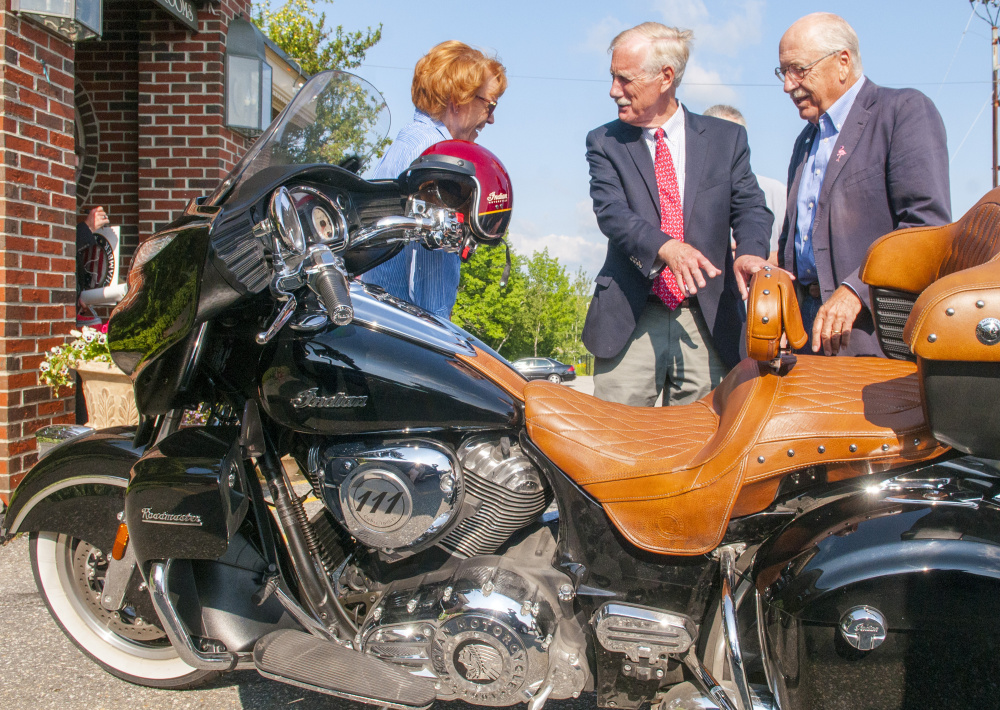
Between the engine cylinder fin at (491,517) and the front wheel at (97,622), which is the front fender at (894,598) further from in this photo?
the front wheel at (97,622)

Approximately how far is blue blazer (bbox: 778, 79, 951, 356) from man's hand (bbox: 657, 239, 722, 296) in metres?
0.50

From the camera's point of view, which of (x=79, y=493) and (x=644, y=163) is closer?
(x=79, y=493)

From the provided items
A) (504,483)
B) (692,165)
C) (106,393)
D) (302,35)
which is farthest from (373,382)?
(302,35)

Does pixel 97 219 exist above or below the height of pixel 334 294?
above

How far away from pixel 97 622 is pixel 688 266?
2038 millimetres

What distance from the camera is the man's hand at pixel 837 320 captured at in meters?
1.95

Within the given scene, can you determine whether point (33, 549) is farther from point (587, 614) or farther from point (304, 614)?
→ point (587, 614)

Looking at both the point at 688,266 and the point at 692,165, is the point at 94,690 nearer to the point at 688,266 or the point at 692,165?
the point at 688,266

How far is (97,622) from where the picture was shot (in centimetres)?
209

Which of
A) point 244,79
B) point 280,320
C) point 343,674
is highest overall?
point 244,79

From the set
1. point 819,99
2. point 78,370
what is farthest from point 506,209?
point 78,370

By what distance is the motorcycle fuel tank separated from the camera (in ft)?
5.20

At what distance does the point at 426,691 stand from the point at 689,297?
5.30ft

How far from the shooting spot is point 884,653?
49.7 inches
